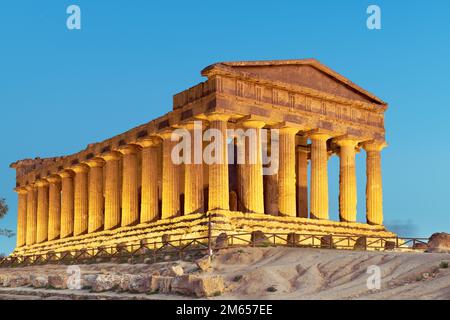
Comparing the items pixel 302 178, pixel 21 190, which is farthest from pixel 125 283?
pixel 21 190

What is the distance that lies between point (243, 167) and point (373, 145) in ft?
43.0

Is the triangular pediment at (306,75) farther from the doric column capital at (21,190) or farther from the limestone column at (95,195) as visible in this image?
the doric column capital at (21,190)

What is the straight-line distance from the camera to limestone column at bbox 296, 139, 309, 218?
59219 millimetres

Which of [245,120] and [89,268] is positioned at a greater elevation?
[245,120]

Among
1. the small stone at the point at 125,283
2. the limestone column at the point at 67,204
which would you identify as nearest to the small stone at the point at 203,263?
the small stone at the point at 125,283

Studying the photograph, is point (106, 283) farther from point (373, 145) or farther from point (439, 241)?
point (373, 145)

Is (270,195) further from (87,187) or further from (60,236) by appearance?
(60,236)

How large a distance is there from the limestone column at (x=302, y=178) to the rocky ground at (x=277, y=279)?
23146 millimetres

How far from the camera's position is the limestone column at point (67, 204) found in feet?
225

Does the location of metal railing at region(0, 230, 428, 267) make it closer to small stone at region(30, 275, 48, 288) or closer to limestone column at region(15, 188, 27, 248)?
small stone at region(30, 275, 48, 288)

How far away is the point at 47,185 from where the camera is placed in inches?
2928
